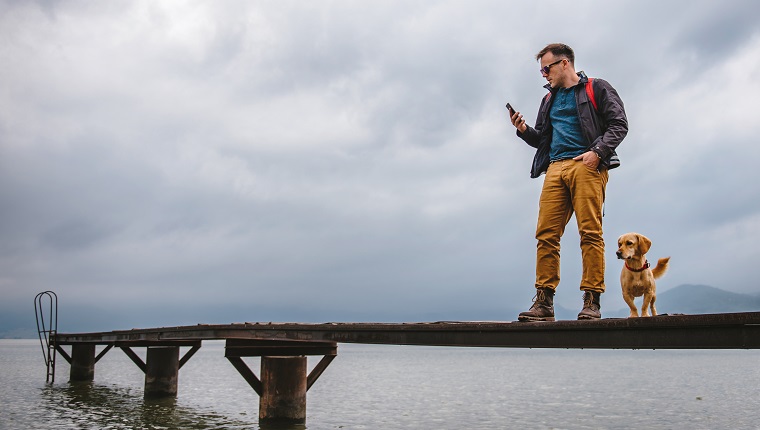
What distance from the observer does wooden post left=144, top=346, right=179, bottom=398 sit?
2045cm

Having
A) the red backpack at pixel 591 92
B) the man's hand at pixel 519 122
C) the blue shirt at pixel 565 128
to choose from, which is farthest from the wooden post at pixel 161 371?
the red backpack at pixel 591 92

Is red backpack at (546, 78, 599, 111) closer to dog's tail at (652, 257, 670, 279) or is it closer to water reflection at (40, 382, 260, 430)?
dog's tail at (652, 257, 670, 279)

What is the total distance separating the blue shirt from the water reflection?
8731 millimetres

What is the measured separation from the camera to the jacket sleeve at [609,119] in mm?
5762

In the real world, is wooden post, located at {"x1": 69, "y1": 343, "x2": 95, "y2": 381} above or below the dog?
below

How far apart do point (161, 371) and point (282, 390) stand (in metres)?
9.40

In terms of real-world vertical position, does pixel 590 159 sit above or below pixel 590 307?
above

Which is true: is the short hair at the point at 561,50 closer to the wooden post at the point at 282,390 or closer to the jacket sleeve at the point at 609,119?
the jacket sleeve at the point at 609,119

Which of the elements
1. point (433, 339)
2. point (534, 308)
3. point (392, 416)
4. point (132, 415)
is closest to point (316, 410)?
point (392, 416)

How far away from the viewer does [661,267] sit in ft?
24.9

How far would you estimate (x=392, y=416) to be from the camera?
20.2 metres

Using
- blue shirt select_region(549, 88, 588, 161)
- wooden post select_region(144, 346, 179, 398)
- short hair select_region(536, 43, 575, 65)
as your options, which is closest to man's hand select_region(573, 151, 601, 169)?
blue shirt select_region(549, 88, 588, 161)

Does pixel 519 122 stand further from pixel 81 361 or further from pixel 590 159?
pixel 81 361

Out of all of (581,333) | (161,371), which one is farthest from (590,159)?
(161,371)
